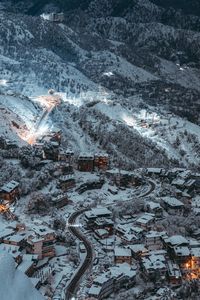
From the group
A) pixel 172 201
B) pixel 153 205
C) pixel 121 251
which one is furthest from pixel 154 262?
pixel 172 201

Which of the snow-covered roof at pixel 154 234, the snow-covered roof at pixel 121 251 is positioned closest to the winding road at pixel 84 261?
the snow-covered roof at pixel 121 251

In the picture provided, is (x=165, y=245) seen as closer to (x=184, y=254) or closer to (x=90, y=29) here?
(x=184, y=254)

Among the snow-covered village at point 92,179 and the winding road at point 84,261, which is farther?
the snow-covered village at point 92,179

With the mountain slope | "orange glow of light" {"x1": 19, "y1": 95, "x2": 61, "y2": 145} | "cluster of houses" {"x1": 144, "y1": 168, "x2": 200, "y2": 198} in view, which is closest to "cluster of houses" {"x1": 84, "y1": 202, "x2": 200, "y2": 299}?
"cluster of houses" {"x1": 144, "y1": 168, "x2": 200, "y2": 198}

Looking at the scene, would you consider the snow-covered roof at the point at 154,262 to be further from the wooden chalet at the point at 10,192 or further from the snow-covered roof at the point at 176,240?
the wooden chalet at the point at 10,192

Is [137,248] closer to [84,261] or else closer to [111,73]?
[84,261]

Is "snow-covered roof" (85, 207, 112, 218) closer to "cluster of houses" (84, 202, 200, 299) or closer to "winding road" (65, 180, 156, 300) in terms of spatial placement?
"cluster of houses" (84, 202, 200, 299)
